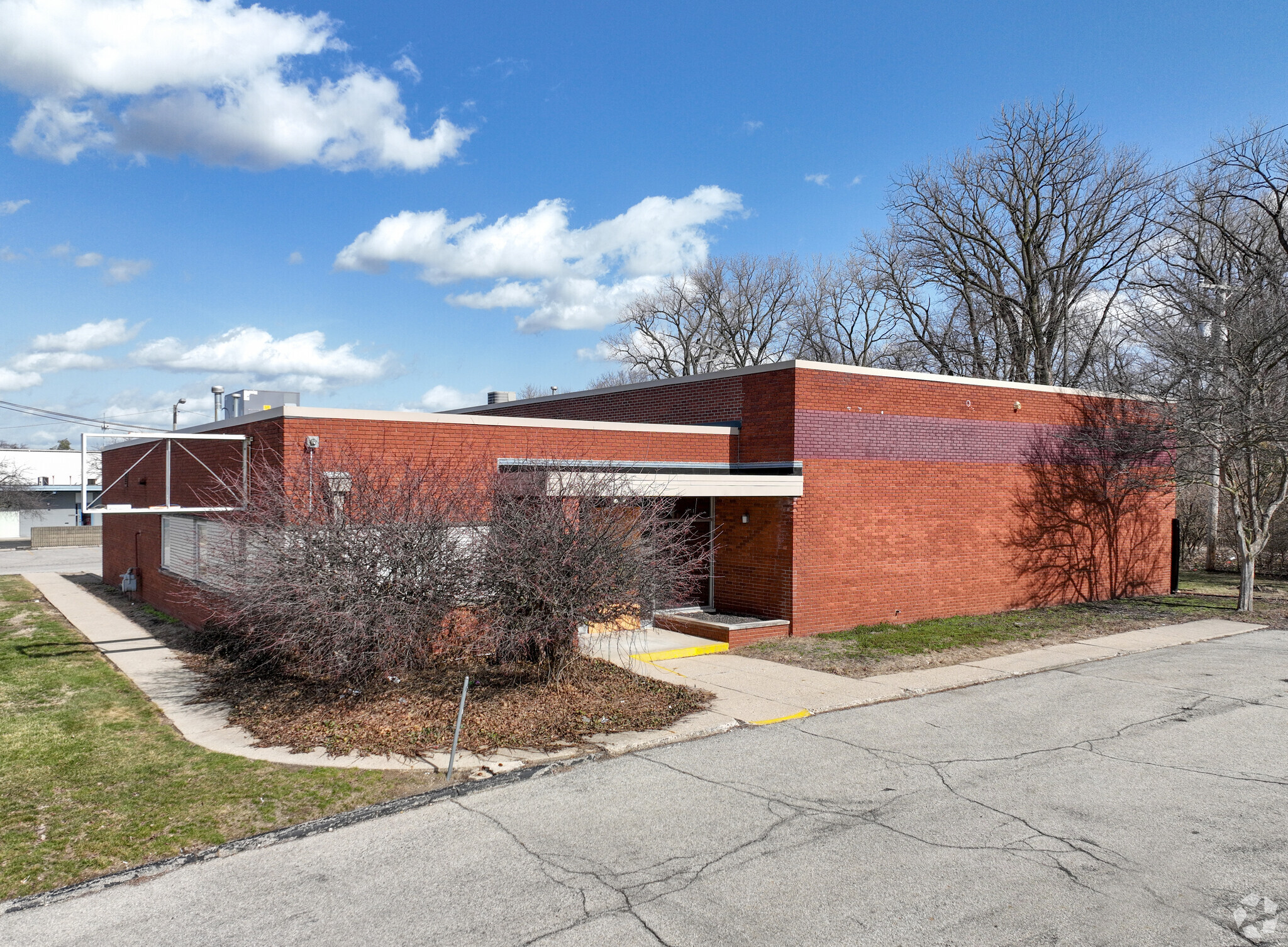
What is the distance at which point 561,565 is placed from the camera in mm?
9969

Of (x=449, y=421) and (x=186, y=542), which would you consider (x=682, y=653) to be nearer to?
(x=449, y=421)

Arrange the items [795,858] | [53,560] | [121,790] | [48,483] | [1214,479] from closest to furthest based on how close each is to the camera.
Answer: [795,858], [121,790], [1214,479], [53,560], [48,483]

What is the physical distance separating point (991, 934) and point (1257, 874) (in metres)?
2.29

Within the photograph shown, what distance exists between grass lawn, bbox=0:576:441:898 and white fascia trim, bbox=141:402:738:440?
13.8 feet

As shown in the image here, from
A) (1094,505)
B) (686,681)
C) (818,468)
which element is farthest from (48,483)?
(1094,505)

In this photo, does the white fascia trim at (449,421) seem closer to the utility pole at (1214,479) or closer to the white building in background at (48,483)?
the utility pole at (1214,479)

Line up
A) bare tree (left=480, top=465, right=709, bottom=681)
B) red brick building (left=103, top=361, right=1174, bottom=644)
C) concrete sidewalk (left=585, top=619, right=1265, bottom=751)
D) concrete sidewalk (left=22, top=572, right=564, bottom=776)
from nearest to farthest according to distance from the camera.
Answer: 1. concrete sidewalk (left=22, top=572, right=564, bottom=776)
2. bare tree (left=480, top=465, right=709, bottom=681)
3. concrete sidewalk (left=585, top=619, right=1265, bottom=751)
4. red brick building (left=103, top=361, right=1174, bottom=644)

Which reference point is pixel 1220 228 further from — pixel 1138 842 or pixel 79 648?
pixel 79 648

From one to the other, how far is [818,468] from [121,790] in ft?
36.4

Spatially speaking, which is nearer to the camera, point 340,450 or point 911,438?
point 340,450

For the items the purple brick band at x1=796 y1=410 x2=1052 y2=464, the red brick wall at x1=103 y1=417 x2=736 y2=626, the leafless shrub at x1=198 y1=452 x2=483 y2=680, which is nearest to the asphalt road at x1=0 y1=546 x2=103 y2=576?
the red brick wall at x1=103 y1=417 x2=736 y2=626

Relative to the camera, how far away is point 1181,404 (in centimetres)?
1902

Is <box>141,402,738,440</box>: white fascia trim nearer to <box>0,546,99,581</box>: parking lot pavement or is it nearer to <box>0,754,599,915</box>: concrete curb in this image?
<box>0,754,599,915</box>: concrete curb

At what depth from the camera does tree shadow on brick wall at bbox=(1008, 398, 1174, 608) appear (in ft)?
62.1
